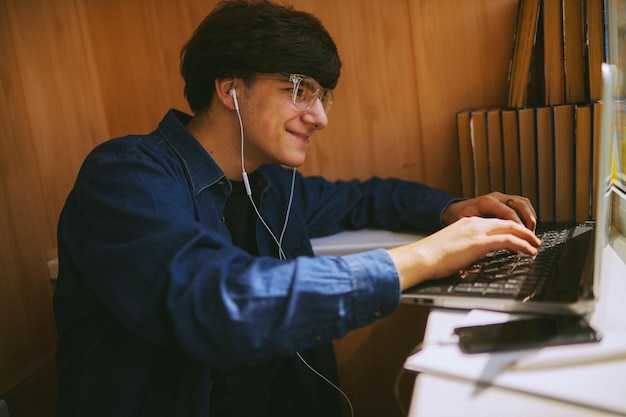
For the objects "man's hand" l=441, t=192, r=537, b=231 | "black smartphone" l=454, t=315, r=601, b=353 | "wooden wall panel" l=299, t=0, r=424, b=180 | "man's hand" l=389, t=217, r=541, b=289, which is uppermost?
"wooden wall panel" l=299, t=0, r=424, b=180

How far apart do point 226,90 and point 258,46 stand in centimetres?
13

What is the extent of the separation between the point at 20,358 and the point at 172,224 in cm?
87

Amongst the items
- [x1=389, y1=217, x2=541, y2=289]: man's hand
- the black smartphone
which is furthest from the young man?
the black smartphone

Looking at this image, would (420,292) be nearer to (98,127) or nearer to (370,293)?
(370,293)

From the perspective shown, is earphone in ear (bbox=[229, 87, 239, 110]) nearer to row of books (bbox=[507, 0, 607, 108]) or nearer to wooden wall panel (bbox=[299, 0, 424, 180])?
wooden wall panel (bbox=[299, 0, 424, 180])

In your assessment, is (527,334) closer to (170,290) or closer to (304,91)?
(170,290)

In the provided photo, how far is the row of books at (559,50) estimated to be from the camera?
1212mm

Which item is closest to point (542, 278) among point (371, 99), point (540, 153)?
point (540, 153)

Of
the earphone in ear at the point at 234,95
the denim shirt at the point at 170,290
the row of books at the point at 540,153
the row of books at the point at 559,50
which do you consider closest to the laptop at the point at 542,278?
the denim shirt at the point at 170,290

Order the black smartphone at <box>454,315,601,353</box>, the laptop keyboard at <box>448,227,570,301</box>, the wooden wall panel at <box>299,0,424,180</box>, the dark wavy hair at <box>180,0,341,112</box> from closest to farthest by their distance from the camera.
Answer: the black smartphone at <box>454,315,601,353</box> → the laptop keyboard at <box>448,227,570,301</box> → the dark wavy hair at <box>180,0,341,112</box> → the wooden wall panel at <box>299,0,424,180</box>

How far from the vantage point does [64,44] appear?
158 cm

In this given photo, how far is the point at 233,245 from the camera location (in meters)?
1.02

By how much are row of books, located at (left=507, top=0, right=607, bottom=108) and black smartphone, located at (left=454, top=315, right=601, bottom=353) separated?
75 cm

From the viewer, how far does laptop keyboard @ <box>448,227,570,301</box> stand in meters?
0.77
